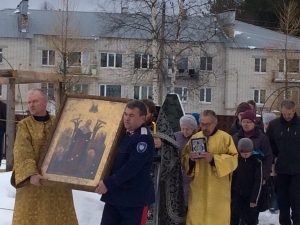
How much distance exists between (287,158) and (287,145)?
167mm

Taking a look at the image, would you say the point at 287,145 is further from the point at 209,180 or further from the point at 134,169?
the point at 134,169

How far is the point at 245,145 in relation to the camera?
6500 mm

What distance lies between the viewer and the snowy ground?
7.46 m

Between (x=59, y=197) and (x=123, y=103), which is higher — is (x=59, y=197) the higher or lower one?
the lower one

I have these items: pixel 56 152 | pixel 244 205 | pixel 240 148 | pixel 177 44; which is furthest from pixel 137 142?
pixel 177 44

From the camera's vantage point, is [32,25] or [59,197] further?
[32,25]

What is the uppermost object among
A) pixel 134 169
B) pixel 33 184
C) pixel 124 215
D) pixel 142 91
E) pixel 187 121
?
pixel 142 91

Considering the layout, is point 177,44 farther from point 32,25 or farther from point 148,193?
point 148,193

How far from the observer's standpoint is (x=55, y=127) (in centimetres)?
506

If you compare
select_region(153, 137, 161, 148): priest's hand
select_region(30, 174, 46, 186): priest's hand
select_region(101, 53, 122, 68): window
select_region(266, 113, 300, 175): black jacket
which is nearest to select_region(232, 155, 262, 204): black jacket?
select_region(266, 113, 300, 175): black jacket

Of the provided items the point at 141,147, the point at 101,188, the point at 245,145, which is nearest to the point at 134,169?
the point at 141,147

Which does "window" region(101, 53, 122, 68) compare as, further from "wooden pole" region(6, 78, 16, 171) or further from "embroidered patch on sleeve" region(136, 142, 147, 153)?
"embroidered patch on sleeve" region(136, 142, 147, 153)

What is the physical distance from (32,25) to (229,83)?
50.4ft

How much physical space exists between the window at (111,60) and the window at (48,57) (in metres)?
3.71
